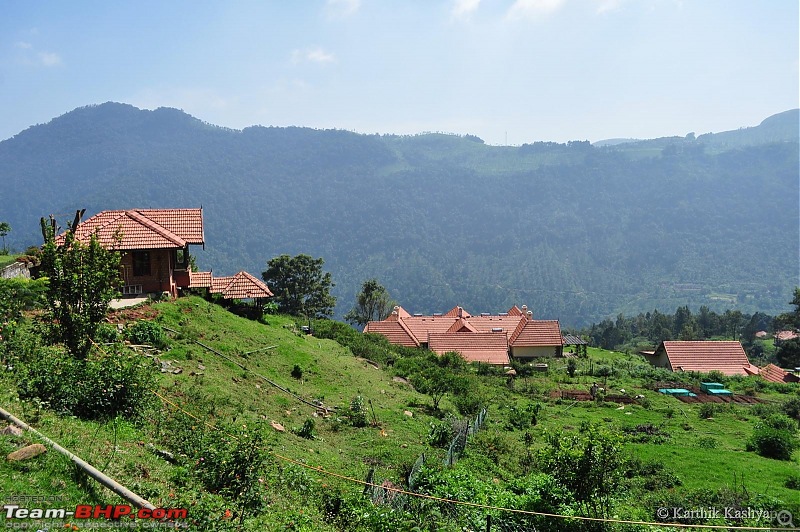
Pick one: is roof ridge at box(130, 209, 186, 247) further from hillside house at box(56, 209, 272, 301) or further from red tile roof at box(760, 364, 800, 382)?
red tile roof at box(760, 364, 800, 382)

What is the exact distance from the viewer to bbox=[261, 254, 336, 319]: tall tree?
6200 cm

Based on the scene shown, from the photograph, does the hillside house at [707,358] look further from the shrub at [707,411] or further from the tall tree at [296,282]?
the tall tree at [296,282]

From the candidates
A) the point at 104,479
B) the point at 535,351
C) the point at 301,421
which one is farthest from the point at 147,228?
the point at 535,351

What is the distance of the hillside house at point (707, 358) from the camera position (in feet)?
146

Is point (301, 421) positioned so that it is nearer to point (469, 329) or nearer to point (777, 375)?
point (469, 329)

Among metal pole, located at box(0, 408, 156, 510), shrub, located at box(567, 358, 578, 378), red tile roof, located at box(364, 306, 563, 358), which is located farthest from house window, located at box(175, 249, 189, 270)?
shrub, located at box(567, 358, 578, 378)

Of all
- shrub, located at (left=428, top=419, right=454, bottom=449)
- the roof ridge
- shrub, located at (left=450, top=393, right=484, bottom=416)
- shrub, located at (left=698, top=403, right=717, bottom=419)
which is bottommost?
shrub, located at (left=698, top=403, right=717, bottom=419)

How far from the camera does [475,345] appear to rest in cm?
4447

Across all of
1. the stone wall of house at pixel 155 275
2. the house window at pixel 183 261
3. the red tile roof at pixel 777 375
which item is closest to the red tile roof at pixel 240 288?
the house window at pixel 183 261

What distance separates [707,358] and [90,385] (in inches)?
1897

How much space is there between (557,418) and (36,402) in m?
21.2

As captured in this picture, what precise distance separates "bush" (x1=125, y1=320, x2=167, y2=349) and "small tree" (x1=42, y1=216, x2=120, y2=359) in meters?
5.58

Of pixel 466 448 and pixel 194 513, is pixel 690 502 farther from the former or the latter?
pixel 194 513

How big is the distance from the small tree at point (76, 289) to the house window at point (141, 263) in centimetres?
1184
